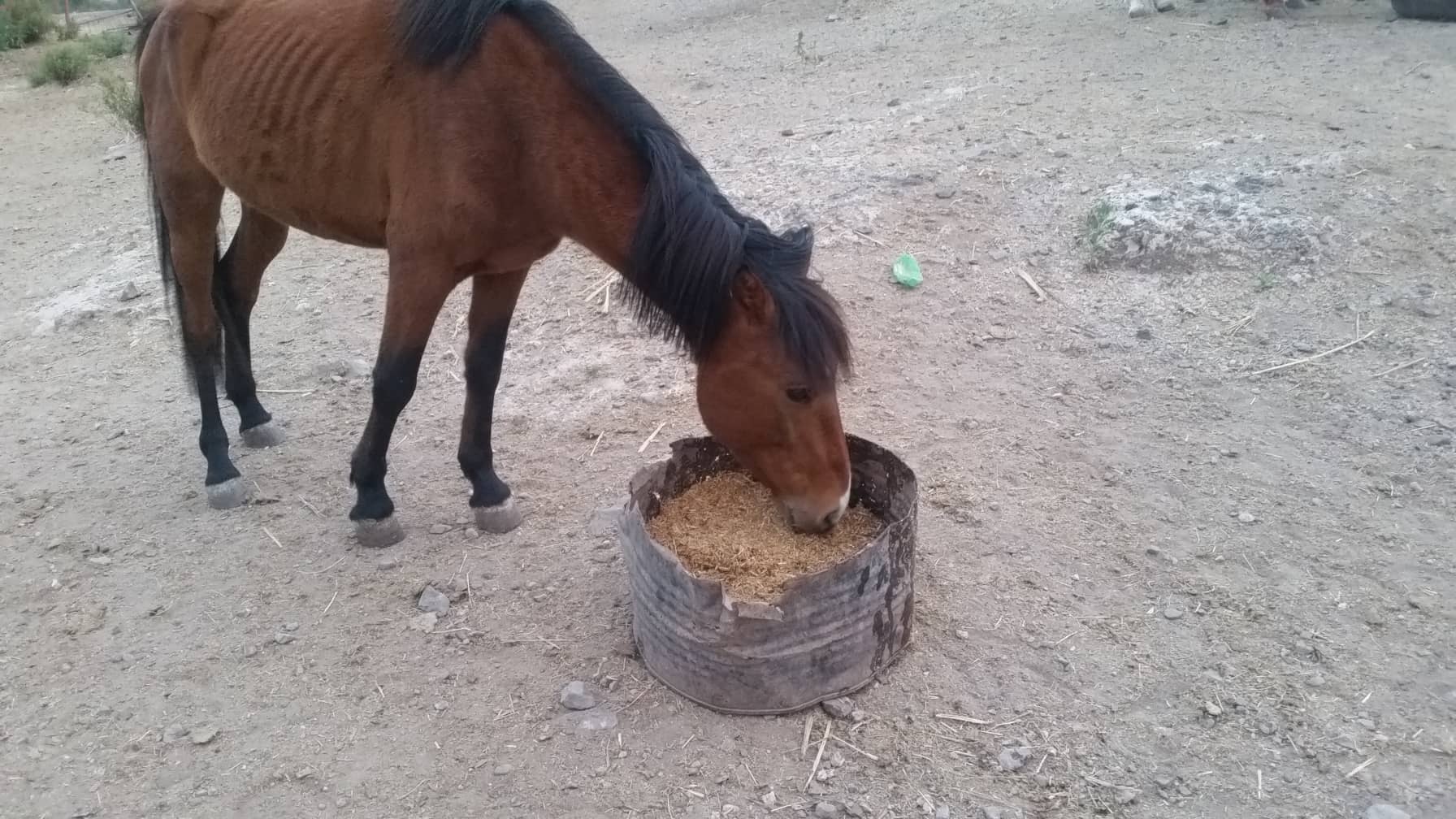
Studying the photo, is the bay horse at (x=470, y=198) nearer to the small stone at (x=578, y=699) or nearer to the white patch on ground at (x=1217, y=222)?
the small stone at (x=578, y=699)

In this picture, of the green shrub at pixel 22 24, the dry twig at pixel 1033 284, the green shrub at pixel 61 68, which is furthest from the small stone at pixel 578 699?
the green shrub at pixel 22 24

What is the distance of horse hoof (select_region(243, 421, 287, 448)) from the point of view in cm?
434

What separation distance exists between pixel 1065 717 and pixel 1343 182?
380cm

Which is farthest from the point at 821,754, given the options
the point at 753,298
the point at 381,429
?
the point at 381,429

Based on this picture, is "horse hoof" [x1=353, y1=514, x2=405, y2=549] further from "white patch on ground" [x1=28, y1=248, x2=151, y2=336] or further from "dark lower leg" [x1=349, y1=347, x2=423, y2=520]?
"white patch on ground" [x1=28, y1=248, x2=151, y2=336]

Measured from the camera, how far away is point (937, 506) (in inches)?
138

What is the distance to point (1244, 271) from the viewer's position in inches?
180

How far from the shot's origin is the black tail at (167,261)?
3.90 meters

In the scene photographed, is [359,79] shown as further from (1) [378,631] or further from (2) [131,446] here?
(2) [131,446]

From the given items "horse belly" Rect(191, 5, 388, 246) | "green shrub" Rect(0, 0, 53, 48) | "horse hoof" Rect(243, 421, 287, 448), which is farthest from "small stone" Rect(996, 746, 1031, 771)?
"green shrub" Rect(0, 0, 53, 48)

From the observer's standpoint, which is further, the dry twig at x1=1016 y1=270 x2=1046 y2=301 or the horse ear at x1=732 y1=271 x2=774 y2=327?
the dry twig at x1=1016 y1=270 x2=1046 y2=301

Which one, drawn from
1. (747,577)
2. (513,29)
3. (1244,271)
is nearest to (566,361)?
(513,29)

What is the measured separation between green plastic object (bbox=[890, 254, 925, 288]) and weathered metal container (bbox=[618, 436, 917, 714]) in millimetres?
2195

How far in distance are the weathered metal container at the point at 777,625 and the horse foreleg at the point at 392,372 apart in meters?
0.99
